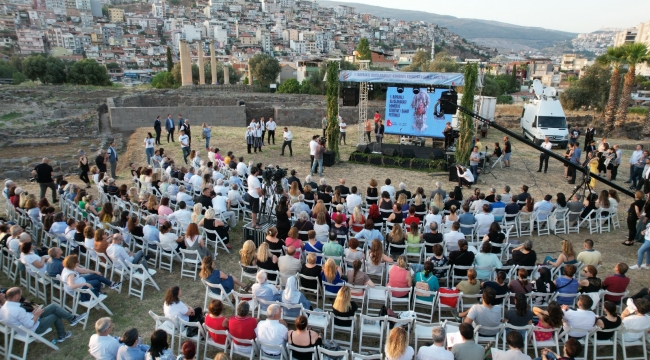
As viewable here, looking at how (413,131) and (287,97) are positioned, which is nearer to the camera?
(413,131)

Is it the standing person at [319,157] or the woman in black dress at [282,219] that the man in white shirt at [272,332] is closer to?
the woman in black dress at [282,219]

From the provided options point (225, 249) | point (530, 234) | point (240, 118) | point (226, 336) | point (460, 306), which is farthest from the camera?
point (240, 118)

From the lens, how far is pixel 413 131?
1847 cm

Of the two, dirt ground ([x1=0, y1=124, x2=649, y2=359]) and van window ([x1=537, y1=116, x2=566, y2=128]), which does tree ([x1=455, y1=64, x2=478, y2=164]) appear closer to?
dirt ground ([x1=0, y1=124, x2=649, y2=359])

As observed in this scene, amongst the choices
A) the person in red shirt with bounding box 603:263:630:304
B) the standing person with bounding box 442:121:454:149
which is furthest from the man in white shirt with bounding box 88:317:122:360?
the standing person with bounding box 442:121:454:149

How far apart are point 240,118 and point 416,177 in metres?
14.3

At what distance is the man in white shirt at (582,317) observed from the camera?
531 centimetres

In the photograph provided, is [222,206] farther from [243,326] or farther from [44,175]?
[44,175]

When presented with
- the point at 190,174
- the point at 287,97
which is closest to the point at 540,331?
the point at 190,174

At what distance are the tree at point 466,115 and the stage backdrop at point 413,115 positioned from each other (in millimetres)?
3132

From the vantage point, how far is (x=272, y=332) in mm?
4957

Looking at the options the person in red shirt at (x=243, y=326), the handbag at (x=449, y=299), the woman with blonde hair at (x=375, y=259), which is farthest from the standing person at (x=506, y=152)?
the person in red shirt at (x=243, y=326)

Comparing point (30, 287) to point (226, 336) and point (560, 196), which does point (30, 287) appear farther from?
point (560, 196)

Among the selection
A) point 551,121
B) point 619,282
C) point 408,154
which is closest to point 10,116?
point 408,154
